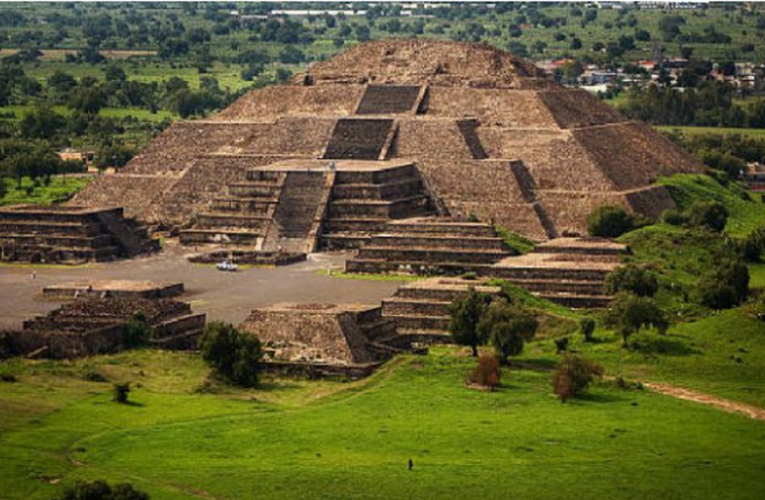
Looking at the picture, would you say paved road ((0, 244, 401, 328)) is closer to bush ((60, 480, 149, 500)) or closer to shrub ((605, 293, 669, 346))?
shrub ((605, 293, 669, 346))

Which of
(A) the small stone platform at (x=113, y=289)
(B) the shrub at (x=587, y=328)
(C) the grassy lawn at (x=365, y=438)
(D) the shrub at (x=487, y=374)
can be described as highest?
(A) the small stone platform at (x=113, y=289)

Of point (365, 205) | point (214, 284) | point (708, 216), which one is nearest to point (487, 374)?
point (214, 284)

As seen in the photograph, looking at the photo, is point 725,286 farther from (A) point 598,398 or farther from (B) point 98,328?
(B) point 98,328

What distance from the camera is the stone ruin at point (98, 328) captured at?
7362 centimetres

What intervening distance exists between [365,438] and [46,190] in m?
63.6

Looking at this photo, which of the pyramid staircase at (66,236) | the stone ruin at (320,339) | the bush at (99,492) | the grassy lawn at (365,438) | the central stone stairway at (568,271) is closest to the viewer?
the bush at (99,492)

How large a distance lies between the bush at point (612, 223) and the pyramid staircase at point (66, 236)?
1994 centimetres

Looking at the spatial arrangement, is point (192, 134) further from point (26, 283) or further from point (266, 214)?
point (26, 283)

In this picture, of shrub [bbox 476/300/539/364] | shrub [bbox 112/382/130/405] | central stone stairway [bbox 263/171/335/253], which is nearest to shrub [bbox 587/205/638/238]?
central stone stairway [bbox 263/171/335/253]

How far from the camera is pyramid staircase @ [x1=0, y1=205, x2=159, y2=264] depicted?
329 ft

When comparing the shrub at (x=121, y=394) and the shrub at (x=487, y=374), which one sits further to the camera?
the shrub at (x=487, y=374)

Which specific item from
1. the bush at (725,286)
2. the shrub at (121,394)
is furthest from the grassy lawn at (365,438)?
the bush at (725,286)

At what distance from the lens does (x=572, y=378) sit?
69000mm

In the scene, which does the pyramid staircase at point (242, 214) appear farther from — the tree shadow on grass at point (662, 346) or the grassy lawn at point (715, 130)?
the grassy lawn at point (715, 130)
